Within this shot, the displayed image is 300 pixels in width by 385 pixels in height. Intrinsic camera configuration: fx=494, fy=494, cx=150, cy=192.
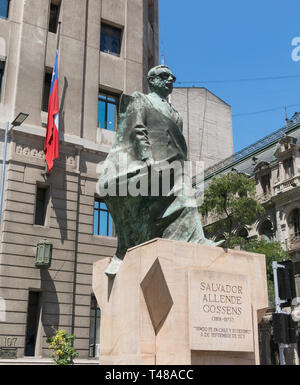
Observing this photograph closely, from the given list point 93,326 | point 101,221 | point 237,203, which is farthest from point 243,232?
point 93,326

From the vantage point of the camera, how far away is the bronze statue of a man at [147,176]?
8.02 m

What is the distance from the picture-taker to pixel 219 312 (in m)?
7.11

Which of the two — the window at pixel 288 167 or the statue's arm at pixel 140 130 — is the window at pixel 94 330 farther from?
the window at pixel 288 167

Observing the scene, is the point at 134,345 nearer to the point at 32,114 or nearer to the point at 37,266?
the point at 37,266

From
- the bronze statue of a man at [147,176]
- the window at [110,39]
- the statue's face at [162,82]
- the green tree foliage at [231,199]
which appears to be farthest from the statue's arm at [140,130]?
the green tree foliage at [231,199]

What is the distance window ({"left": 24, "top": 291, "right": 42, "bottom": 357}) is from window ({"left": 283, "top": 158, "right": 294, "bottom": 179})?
3152 centimetres

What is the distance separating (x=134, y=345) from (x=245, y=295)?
183 cm

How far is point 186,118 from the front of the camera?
58.9m

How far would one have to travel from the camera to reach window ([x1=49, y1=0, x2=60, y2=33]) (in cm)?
2559

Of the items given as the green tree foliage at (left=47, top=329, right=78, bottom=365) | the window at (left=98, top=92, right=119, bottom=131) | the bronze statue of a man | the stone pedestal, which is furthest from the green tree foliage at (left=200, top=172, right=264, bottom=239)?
the stone pedestal

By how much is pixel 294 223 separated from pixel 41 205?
2869 centimetres

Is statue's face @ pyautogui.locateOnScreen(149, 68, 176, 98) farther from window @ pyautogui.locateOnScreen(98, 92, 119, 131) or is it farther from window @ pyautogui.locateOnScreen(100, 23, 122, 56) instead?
window @ pyautogui.locateOnScreen(100, 23, 122, 56)

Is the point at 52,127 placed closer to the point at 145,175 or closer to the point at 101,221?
the point at 101,221

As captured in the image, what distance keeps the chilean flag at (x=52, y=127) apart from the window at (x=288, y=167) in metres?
29.3
